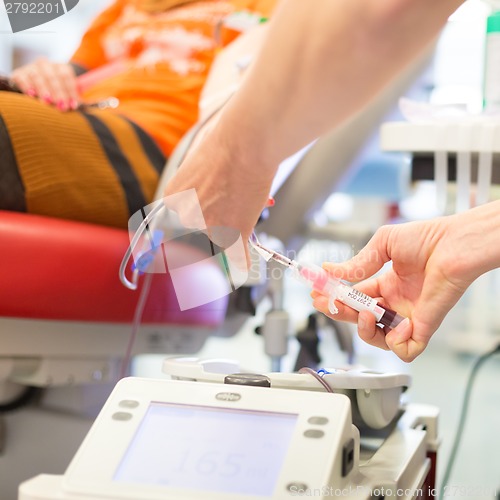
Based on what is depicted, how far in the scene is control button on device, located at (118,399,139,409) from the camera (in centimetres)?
62

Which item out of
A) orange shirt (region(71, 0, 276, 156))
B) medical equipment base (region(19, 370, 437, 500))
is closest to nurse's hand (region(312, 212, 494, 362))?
medical equipment base (region(19, 370, 437, 500))

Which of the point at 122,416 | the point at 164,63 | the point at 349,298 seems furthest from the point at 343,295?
the point at 164,63

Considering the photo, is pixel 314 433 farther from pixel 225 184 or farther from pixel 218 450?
pixel 225 184

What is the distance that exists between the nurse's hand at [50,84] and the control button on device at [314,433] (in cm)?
68

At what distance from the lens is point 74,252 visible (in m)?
0.94

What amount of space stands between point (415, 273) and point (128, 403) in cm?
30

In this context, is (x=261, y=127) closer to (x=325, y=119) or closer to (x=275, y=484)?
(x=325, y=119)

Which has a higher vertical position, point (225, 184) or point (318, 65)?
point (318, 65)

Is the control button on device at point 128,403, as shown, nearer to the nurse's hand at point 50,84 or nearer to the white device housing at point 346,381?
the white device housing at point 346,381

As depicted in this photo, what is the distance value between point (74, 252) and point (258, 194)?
1.38ft

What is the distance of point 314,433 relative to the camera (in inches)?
22.0

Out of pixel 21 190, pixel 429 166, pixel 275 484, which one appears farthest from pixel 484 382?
pixel 275 484

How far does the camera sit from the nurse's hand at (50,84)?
3.59ft

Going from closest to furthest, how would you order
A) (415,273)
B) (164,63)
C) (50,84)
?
1. (415,273)
2. (50,84)
3. (164,63)
